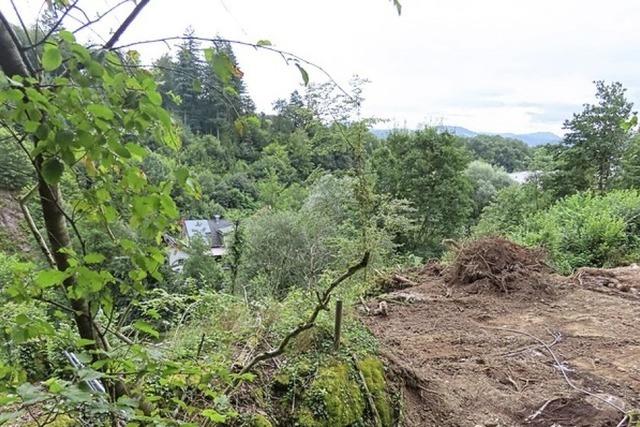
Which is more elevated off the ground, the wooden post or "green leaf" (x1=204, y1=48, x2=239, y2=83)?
"green leaf" (x1=204, y1=48, x2=239, y2=83)

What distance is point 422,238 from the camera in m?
13.8

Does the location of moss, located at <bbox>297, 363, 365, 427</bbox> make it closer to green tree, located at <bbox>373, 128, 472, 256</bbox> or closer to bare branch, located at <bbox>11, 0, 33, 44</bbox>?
bare branch, located at <bbox>11, 0, 33, 44</bbox>

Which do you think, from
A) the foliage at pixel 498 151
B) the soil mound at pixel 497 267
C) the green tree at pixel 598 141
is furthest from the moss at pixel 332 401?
the foliage at pixel 498 151

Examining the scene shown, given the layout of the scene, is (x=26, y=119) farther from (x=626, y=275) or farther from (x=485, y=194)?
(x=485, y=194)

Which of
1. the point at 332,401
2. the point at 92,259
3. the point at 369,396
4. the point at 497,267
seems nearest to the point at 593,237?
the point at 497,267

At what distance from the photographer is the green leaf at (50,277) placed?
652mm

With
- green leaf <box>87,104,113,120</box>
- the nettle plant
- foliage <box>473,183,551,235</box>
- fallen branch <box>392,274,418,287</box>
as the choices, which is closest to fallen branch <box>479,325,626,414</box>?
fallen branch <box>392,274,418,287</box>

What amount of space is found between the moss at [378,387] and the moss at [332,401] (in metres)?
0.11

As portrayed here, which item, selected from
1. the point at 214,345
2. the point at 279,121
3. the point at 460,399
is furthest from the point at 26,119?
the point at 460,399

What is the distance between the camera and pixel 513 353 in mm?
3271

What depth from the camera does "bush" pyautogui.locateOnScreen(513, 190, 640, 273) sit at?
6410mm

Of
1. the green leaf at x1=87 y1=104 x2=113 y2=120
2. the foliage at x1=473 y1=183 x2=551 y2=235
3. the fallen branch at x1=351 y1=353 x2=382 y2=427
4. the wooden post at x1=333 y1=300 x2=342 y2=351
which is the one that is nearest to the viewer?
the green leaf at x1=87 y1=104 x2=113 y2=120

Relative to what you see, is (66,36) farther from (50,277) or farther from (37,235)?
(37,235)

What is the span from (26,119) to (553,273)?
19.8 feet
